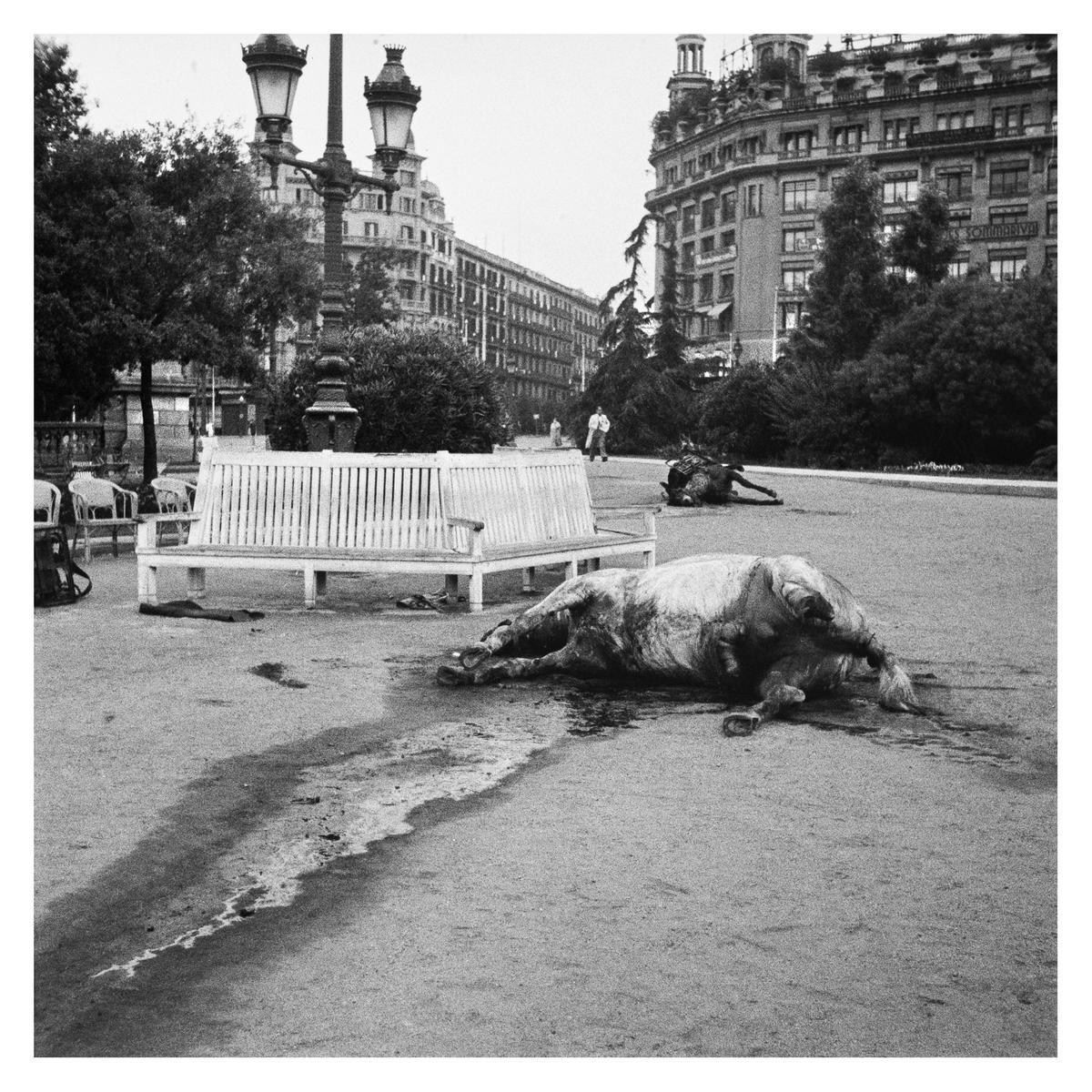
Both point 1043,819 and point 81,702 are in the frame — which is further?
point 81,702

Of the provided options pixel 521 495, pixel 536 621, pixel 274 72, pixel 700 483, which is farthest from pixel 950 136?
pixel 536 621

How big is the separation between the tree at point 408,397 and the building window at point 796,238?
2235 inches

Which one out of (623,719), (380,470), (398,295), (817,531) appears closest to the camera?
(623,719)

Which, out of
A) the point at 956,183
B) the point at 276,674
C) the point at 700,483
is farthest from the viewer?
the point at 956,183

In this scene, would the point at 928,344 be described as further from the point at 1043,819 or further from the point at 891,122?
the point at 891,122

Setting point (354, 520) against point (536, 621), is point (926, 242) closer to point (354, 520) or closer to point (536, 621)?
point (354, 520)

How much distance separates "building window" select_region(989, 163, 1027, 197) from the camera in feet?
202

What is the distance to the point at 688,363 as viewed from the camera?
159 feet

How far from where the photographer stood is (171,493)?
14914 millimetres

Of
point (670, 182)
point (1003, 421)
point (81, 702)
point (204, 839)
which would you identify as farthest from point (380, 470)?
point (670, 182)

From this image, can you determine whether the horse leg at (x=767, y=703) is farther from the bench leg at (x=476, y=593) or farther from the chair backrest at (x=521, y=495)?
the chair backrest at (x=521, y=495)

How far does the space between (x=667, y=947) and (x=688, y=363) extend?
4570 centimetres

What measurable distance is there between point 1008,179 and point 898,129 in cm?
789

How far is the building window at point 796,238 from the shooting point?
2889 inches
